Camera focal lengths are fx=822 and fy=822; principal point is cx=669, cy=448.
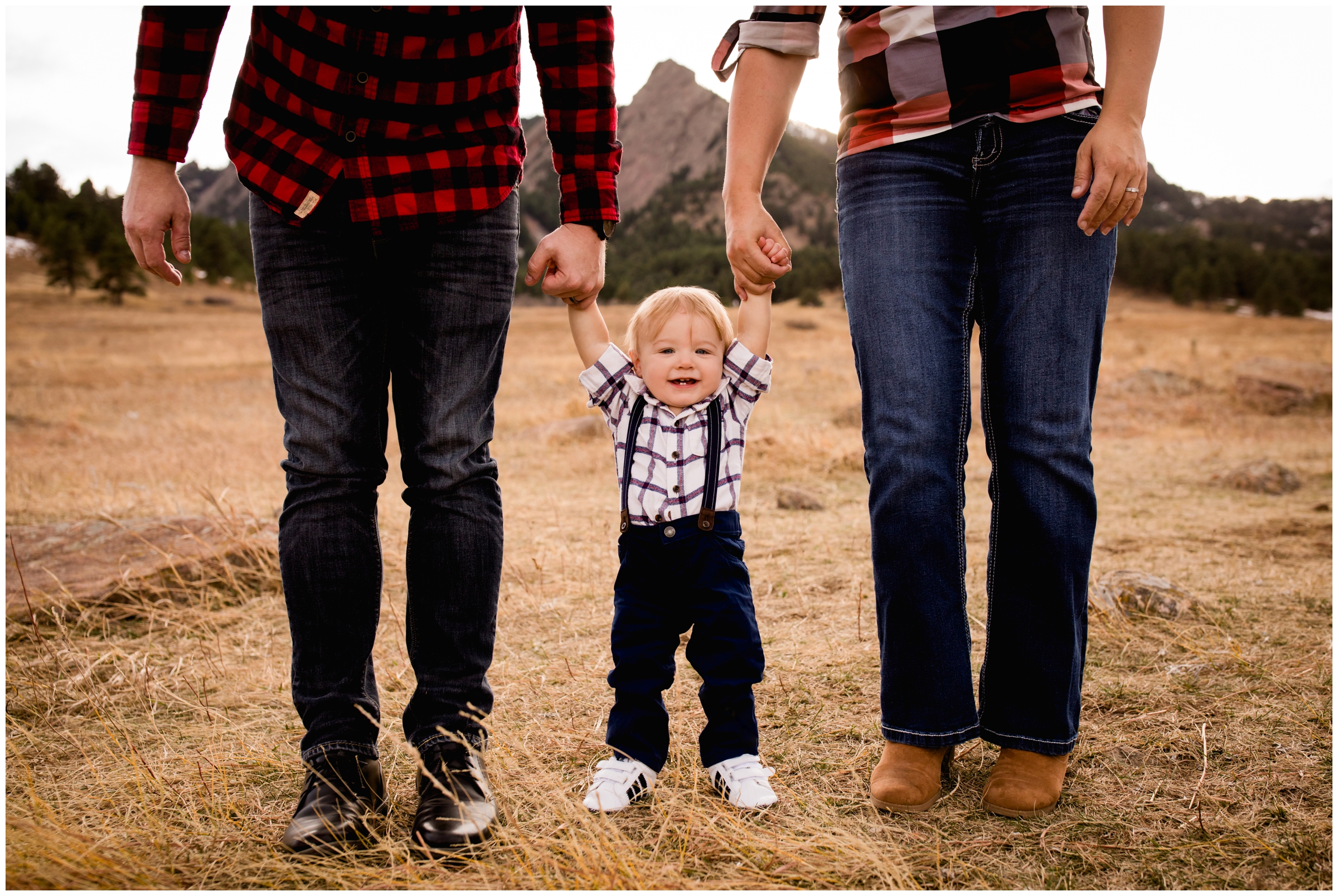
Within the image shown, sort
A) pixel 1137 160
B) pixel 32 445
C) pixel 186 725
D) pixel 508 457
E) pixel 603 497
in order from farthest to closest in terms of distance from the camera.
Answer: pixel 32 445 < pixel 508 457 < pixel 603 497 < pixel 186 725 < pixel 1137 160

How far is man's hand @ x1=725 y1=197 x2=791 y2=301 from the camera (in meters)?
1.75

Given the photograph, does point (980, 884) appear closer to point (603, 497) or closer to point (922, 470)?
point (922, 470)

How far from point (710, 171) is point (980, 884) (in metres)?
127

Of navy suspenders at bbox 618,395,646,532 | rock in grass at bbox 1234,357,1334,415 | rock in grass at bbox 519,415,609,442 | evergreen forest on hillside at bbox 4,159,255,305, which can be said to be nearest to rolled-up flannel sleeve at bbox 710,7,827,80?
navy suspenders at bbox 618,395,646,532

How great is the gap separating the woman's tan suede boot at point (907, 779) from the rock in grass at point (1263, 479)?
5.22 metres

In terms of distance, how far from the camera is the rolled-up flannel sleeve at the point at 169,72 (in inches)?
63.4

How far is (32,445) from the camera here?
8.73m

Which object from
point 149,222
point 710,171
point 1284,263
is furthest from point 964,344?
point 710,171

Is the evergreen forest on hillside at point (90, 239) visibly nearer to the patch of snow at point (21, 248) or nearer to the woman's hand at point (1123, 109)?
the patch of snow at point (21, 248)

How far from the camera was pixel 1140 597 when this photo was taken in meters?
2.96

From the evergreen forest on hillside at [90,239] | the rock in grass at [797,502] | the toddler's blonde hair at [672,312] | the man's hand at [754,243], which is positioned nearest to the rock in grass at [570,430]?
the rock in grass at [797,502]

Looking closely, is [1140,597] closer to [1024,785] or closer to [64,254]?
[1024,785]

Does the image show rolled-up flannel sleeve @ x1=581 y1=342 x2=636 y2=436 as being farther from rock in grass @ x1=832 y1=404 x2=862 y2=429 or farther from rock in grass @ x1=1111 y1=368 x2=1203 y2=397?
rock in grass @ x1=1111 y1=368 x2=1203 y2=397

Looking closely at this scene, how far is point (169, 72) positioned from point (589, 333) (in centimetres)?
98
